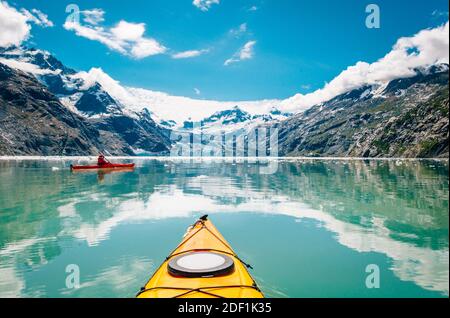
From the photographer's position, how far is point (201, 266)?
36.8 ft

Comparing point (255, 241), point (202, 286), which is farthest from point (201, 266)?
point (255, 241)

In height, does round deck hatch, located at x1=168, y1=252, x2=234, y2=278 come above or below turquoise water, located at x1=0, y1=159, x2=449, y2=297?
above

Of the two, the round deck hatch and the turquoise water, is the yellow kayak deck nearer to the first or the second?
the round deck hatch

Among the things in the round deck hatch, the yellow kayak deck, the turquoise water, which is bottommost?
the turquoise water

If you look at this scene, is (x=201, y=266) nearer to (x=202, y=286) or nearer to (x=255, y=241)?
(x=202, y=286)

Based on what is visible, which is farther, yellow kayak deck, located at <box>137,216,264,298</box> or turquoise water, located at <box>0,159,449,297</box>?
turquoise water, located at <box>0,159,449,297</box>

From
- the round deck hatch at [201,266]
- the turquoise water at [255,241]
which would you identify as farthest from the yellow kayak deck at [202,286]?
the turquoise water at [255,241]

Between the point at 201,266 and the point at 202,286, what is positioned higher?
the point at 201,266

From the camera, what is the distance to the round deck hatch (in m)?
10.7

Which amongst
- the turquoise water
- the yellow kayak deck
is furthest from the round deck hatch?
the turquoise water

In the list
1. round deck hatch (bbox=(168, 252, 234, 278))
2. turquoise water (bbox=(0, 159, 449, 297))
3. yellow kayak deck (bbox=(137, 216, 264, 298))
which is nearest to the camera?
yellow kayak deck (bbox=(137, 216, 264, 298))

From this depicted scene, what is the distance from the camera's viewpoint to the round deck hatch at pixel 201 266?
10680 millimetres

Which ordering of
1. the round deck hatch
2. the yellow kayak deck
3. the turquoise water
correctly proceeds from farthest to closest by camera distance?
the turquoise water, the round deck hatch, the yellow kayak deck
